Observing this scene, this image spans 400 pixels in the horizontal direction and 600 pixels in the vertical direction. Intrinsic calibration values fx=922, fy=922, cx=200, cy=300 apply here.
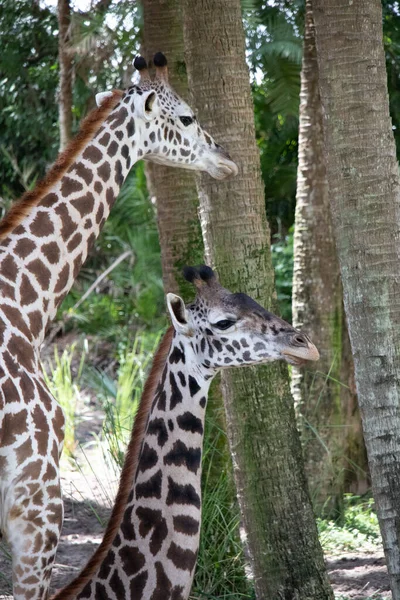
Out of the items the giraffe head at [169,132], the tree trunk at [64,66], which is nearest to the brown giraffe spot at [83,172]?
the giraffe head at [169,132]

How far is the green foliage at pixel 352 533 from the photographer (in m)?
8.19

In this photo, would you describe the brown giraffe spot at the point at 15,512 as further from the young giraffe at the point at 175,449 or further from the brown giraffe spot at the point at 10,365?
the brown giraffe spot at the point at 10,365

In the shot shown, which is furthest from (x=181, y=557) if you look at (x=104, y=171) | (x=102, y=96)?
(x=102, y=96)

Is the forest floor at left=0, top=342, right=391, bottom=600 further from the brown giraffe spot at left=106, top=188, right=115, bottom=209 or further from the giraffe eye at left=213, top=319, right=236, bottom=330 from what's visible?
the giraffe eye at left=213, top=319, right=236, bottom=330

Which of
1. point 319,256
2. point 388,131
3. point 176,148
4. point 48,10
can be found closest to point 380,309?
point 388,131

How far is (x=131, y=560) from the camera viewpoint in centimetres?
466

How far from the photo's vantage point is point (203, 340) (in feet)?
15.9

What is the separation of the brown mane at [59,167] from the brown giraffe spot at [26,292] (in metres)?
0.28

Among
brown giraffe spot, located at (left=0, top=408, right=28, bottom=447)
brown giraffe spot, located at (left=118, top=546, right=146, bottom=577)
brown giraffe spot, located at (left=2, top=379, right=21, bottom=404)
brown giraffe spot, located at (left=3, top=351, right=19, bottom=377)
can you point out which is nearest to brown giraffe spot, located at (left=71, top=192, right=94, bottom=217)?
brown giraffe spot, located at (left=3, top=351, right=19, bottom=377)

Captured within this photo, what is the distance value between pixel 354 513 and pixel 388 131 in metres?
4.68

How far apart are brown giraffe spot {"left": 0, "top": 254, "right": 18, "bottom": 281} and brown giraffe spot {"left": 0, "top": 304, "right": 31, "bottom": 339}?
0.18 metres

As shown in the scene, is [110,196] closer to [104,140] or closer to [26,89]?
[104,140]

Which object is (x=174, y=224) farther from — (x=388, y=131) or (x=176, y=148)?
(x=388, y=131)

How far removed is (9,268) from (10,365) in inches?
23.0
